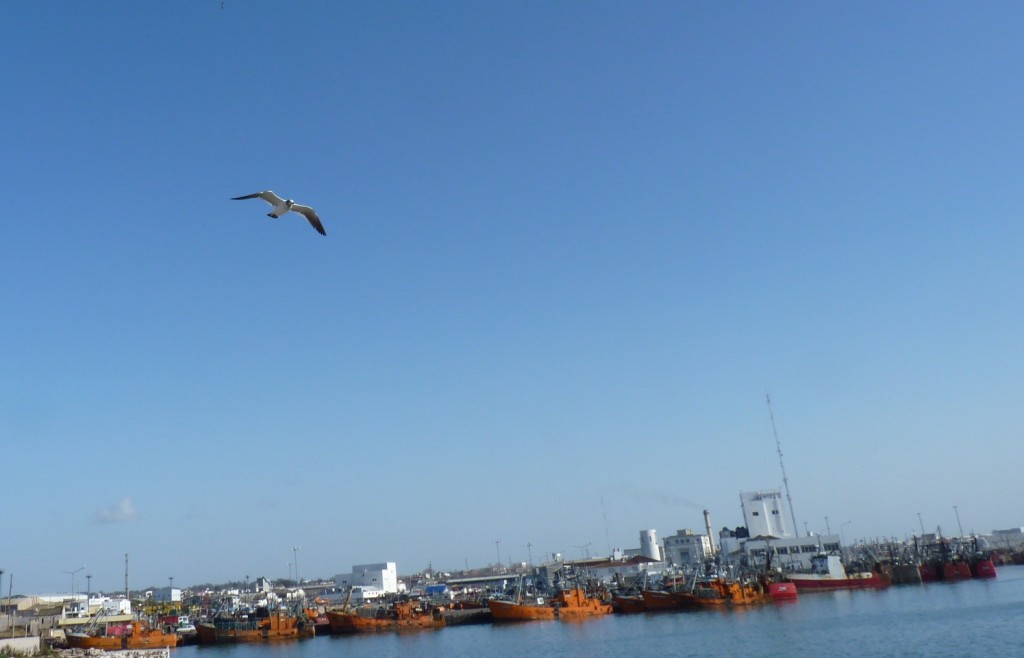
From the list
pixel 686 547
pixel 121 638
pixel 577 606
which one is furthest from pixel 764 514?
pixel 121 638

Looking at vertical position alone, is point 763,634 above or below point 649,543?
below

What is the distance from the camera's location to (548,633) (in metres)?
50.1

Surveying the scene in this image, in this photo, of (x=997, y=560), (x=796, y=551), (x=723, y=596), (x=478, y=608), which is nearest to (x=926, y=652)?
(x=723, y=596)

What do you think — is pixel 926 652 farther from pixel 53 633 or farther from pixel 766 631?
pixel 53 633

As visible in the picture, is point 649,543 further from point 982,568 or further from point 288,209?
point 288,209

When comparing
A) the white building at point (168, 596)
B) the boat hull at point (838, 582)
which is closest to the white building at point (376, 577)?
the white building at point (168, 596)

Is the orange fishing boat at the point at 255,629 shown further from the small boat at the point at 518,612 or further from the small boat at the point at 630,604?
the small boat at the point at 630,604

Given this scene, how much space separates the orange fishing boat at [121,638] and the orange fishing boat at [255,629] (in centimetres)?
243

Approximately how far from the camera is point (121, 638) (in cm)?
5194

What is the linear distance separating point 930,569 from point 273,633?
67201 millimetres

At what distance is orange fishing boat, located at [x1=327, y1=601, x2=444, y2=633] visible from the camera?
59188mm

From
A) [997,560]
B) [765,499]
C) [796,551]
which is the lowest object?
[997,560]

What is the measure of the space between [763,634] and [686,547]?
59.8 metres

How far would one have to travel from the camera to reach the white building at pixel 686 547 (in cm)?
9838
